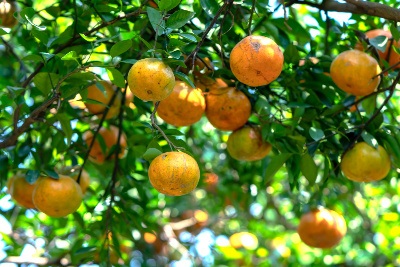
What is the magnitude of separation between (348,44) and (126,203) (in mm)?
1287

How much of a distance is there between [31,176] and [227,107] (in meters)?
0.85

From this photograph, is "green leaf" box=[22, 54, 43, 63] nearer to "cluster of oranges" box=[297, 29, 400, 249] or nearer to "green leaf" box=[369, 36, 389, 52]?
"cluster of oranges" box=[297, 29, 400, 249]

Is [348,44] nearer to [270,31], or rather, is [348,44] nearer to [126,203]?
[270,31]

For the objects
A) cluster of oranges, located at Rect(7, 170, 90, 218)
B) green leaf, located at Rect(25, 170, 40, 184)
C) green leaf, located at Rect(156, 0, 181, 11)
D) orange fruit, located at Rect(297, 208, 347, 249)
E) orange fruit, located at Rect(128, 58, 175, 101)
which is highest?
green leaf, located at Rect(156, 0, 181, 11)

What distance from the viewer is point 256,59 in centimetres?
219

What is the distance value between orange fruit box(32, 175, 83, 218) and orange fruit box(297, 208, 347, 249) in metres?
1.18

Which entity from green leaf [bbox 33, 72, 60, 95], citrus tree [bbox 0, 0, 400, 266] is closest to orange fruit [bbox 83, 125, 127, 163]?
citrus tree [bbox 0, 0, 400, 266]

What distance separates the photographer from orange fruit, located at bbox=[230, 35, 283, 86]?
2191 millimetres

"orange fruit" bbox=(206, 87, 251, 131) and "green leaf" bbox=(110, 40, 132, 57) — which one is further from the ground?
"green leaf" bbox=(110, 40, 132, 57)

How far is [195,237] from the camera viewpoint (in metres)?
5.37

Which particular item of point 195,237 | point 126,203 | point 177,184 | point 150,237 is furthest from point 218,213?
point 177,184

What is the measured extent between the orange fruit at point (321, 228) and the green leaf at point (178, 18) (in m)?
1.55

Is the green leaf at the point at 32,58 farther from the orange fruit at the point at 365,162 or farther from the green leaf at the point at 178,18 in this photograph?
the orange fruit at the point at 365,162

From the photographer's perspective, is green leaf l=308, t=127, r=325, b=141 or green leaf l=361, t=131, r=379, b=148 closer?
green leaf l=308, t=127, r=325, b=141
